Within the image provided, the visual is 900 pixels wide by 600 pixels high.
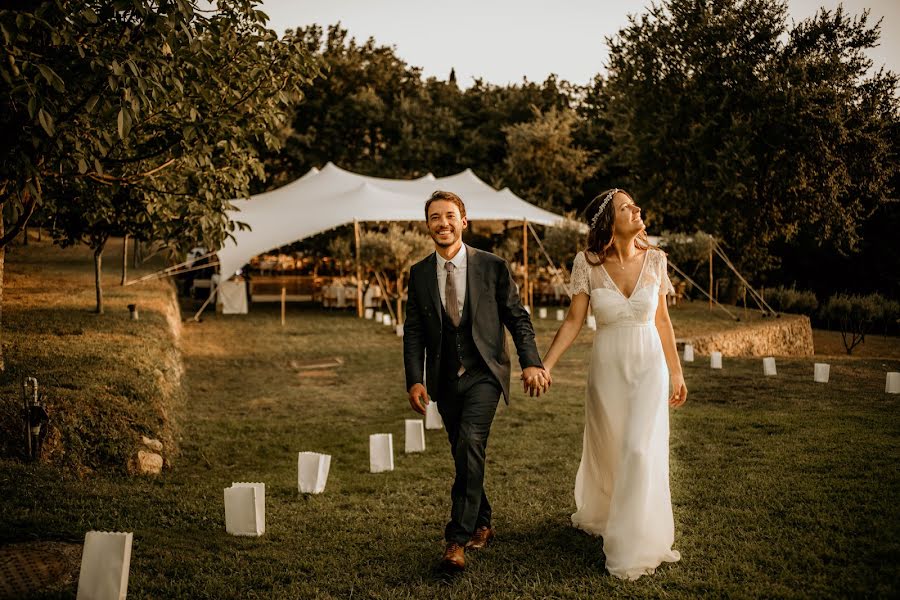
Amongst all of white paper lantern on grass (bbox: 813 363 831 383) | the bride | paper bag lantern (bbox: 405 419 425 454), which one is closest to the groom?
the bride

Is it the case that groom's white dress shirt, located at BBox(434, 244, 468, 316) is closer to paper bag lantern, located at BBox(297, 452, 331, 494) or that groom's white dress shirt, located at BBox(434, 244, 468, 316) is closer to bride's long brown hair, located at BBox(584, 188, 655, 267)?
bride's long brown hair, located at BBox(584, 188, 655, 267)

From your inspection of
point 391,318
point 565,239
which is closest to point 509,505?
point 391,318

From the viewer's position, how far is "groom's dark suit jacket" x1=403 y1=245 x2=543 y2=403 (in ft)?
13.2

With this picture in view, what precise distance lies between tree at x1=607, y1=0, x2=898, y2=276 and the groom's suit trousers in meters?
13.6

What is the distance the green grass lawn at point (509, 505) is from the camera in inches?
148

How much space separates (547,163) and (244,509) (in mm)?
25864

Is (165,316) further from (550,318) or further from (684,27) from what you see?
(684,27)

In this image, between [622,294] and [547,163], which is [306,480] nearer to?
[622,294]

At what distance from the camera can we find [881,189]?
16.6 metres

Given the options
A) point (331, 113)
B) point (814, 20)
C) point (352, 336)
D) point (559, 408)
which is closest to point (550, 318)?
point (352, 336)

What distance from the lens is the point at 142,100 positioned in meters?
4.47

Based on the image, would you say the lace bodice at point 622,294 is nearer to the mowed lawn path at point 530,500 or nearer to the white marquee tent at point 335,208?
the mowed lawn path at point 530,500

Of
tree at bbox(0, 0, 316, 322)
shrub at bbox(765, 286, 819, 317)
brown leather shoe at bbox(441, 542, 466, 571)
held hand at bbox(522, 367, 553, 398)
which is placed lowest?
brown leather shoe at bbox(441, 542, 466, 571)

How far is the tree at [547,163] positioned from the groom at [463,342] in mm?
24674
